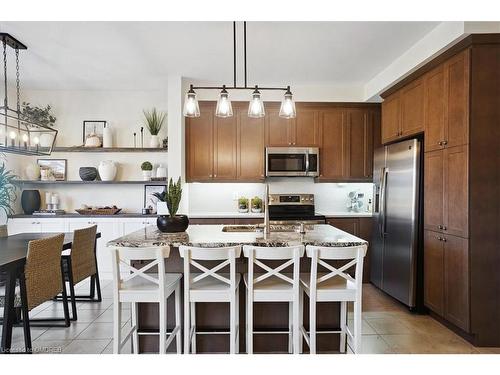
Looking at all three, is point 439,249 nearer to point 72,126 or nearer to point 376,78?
point 376,78

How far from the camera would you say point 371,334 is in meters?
2.85

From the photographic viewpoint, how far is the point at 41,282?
104 inches

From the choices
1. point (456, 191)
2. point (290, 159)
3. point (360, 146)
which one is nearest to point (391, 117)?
point (360, 146)

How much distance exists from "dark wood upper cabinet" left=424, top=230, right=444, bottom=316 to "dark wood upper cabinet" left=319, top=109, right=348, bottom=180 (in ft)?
5.79

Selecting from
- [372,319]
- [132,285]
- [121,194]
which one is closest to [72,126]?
[121,194]

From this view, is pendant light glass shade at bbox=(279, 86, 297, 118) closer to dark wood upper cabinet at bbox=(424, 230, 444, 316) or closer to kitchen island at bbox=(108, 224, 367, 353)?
kitchen island at bbox=(108, 224, 367, 353)

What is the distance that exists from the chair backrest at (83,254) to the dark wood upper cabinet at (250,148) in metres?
2.07

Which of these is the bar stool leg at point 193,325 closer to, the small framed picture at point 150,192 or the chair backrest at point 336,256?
the chair backrest at point 336,256

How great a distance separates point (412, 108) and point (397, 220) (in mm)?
1202

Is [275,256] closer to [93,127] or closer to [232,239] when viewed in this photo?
[232,239]

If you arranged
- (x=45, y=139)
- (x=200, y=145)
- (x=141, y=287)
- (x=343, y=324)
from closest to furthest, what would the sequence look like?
(x=141, y=287)
(x=343, y=324)
(x=200, y=145)
(x=45, y=139)

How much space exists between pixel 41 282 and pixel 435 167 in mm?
3529

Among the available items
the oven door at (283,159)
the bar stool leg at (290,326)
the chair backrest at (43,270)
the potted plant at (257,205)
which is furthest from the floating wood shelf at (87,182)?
the bar stool leg at (290,326)

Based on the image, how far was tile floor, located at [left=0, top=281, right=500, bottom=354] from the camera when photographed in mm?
2584
